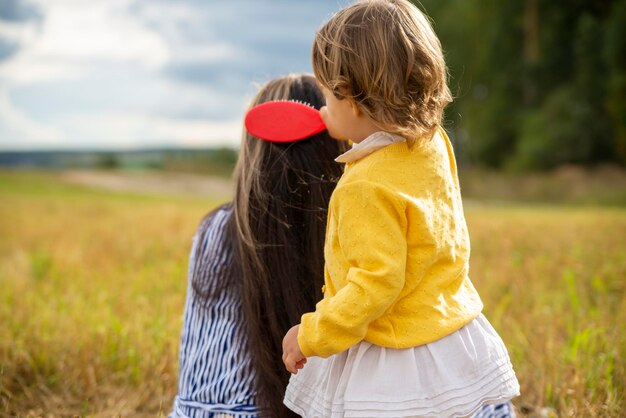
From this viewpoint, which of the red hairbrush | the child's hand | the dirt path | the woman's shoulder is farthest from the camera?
the dirt path

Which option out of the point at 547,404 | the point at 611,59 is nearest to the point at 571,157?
the point at 611,59

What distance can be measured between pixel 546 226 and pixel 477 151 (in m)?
19.7

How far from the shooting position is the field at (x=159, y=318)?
2742 millimetres

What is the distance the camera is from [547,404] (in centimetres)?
263

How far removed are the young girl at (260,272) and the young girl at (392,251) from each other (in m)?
0.46

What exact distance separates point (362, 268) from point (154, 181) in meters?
27.0

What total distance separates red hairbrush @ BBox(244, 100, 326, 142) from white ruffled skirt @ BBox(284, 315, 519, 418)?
725 mm

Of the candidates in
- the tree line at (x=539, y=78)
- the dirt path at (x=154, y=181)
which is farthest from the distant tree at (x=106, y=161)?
the tree line at (x=539, y=78)

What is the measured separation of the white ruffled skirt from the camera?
1512mm

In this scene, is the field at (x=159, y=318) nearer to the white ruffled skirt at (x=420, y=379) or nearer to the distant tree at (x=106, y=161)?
the white ruffled skirt at (x=420, y=379)

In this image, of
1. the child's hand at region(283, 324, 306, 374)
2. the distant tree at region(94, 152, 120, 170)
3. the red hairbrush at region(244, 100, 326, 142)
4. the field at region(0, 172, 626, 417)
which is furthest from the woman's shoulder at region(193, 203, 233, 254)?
the distant tree at region(94, 152, 120, 170)

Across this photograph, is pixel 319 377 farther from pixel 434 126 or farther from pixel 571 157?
pixel 571 157

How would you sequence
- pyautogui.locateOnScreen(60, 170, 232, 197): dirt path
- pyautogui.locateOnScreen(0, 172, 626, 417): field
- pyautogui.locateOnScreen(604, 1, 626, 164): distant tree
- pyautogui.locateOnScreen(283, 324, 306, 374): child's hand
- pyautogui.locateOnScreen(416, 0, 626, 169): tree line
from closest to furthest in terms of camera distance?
pyautogui.locateOnScreen(283, 324, 306, 374): child's hand, pyautogui.locateOnScreen(0, 172, 626, 417): field, pyautogui.locateOnScreen(604, 1, 626, 164): distant tree, pyautogui.locateOnScreen(416, 0, 626, 169): tree line, pyautogui.locateOnScreen(60, 170, 232, 197): dirt path

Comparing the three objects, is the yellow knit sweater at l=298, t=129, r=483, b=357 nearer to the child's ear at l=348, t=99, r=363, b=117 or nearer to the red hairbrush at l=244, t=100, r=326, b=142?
the child's ear at l=348, t=99, r=363, b=117
